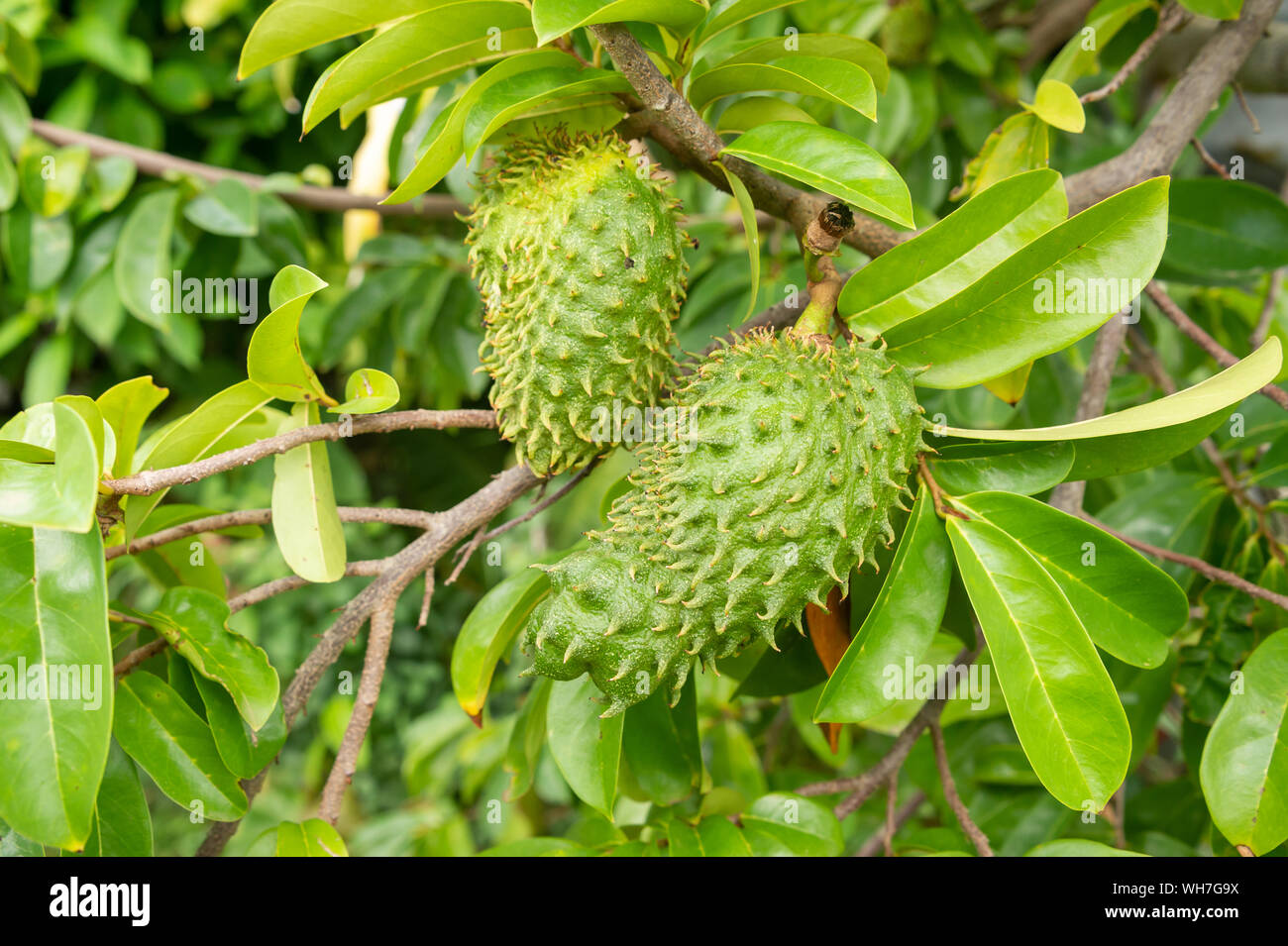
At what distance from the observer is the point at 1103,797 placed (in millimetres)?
913

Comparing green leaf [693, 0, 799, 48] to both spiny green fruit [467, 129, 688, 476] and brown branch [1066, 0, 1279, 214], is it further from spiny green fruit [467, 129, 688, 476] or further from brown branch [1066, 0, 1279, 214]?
brown branch [1066, 0, 1279, 214]

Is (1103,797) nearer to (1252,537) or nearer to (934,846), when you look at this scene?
(934,846)

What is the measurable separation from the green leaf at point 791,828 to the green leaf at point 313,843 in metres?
0.54

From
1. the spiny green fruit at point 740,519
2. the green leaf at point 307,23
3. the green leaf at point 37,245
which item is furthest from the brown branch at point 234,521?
the green leaf at point 37,245

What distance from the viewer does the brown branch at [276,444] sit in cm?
101

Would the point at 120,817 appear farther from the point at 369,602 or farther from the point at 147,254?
the point at 147,254

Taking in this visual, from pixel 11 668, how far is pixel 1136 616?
1164 mm

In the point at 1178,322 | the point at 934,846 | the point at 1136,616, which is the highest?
the point at 1178,322

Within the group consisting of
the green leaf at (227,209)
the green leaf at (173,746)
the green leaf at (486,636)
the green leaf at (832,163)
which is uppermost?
the green leaf at (227,209)

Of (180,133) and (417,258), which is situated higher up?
(180,133)

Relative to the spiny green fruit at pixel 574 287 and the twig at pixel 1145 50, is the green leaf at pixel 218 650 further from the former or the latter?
the twig at pixel 1145 50

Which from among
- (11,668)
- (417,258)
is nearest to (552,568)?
(11,668)

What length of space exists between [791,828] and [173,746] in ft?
2.59

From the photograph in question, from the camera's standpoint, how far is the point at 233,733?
3.59 feet
